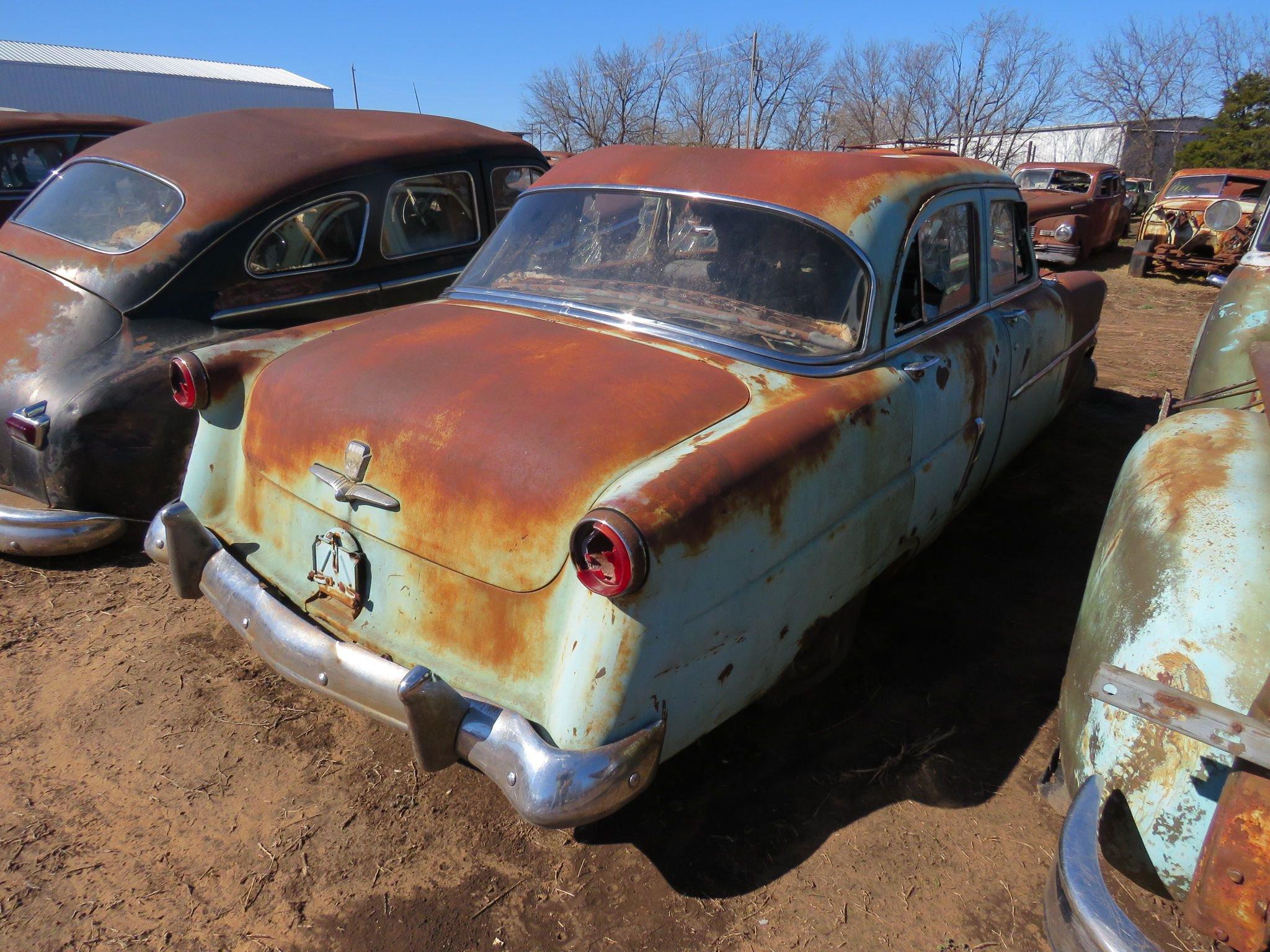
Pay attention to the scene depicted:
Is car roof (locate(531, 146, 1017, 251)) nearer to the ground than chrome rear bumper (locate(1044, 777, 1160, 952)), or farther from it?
farther from it

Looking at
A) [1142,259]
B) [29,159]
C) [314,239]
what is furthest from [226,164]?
[1142,259]

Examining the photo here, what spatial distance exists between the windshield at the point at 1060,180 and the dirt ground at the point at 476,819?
41.1 ft

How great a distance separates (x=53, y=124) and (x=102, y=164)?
132 inches

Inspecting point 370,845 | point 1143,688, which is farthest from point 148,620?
point 1143,688

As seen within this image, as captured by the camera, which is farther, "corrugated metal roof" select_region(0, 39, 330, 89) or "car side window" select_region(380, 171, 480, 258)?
"corrugated metal roof" select_region(0, 39, 330, 89)

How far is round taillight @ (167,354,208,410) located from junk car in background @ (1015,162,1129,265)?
11.3 m

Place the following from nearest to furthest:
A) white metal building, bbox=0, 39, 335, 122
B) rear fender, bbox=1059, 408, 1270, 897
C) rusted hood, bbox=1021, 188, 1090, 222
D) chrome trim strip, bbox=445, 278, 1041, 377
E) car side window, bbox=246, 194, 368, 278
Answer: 1. rear fender, bbox=1059, 408, 1270, 897
2. chrome trim strip, bbox=445, 278, 1041, 377
3. car side window, bbox=246, 194, 368, 278
4. rusted hood, bbox=1021, 188, 1090, 222
5. white metal building, bbox=0, 39, 335, 122

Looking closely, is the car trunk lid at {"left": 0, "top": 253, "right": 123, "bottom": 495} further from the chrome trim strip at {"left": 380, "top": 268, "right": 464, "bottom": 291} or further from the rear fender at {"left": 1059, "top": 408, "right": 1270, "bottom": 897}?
the rear fender at {"left": 1059, "top": 408, "right": 1270, "bottom": 897}

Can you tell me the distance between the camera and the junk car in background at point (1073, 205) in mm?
12070

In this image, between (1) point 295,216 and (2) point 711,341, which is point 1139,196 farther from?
(2) point 711,341

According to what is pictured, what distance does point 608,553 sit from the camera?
189 cm

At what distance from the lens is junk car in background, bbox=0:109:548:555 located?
3.62 metres

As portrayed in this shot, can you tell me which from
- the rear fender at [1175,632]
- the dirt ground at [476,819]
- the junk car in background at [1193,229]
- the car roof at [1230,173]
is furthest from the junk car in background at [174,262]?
the car roof at [1230,173]

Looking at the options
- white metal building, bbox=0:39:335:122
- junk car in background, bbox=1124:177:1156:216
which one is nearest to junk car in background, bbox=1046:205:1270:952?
junk car in background, bbox=1124:177:1156:216
